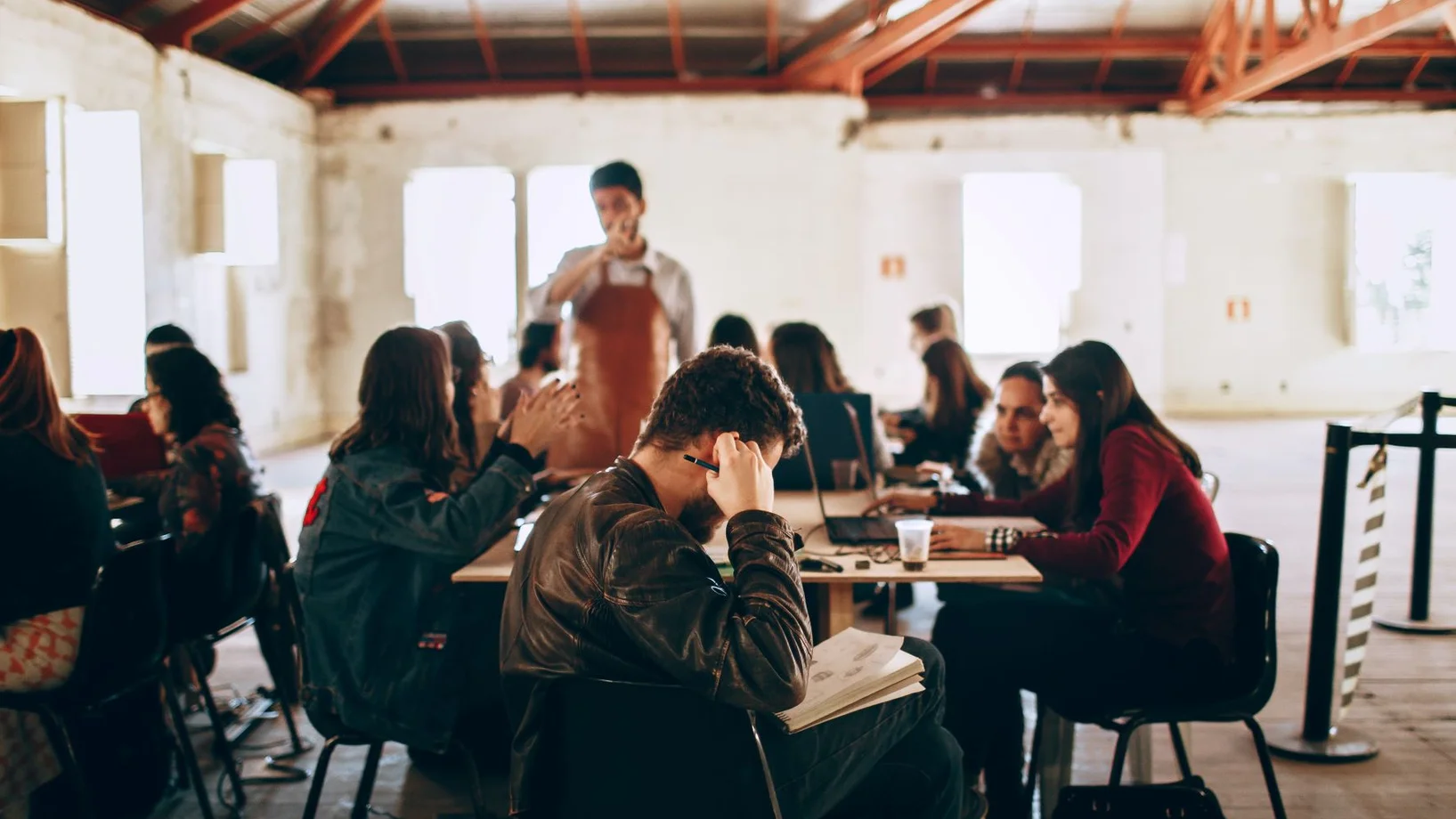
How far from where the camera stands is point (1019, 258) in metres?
12.8

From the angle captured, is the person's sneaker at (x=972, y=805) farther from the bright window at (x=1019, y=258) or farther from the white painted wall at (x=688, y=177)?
the bright window at (x=1019, y=258)

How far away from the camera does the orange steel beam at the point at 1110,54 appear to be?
11.4 m

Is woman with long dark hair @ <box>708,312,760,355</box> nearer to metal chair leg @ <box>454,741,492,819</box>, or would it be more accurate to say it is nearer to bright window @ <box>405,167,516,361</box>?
metal chair leg @ <box>454,741,492,819</box>

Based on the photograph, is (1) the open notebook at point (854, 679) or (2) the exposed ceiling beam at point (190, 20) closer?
(1) the open notebook at point (854, 679)

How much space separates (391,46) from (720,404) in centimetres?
1076

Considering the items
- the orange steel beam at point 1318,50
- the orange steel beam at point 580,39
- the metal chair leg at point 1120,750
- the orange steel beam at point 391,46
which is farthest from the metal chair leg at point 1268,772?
the orange steel beam at point 391,46

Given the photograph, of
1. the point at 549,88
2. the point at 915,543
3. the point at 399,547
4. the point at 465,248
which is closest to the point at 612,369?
the point at 399,547

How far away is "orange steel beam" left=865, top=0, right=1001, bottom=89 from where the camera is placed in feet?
34.2

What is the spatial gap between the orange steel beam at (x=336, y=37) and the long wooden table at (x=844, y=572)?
815cm

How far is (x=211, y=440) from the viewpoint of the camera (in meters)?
3.15

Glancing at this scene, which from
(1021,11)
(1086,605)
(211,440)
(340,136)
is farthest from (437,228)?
(1086,605)

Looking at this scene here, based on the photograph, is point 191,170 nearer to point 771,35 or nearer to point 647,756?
point 771,35

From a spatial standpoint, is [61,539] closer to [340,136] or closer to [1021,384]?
[1021,384]

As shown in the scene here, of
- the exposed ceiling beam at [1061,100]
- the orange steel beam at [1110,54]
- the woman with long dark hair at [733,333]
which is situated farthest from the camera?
the exposed ceiling beam at [1061,100]
